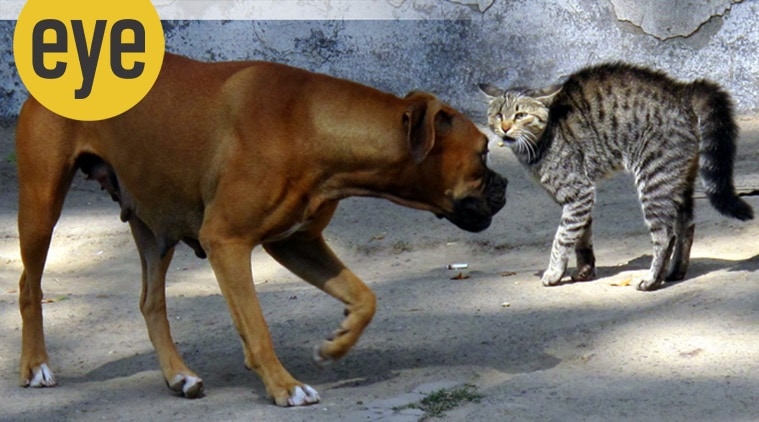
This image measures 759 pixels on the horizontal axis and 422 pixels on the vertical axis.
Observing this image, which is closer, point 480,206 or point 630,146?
point 480,206

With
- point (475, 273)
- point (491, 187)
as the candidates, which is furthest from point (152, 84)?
point (475, 273)

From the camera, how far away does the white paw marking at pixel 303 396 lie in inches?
192

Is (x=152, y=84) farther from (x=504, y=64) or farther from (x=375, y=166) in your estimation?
(x=504, y=64)

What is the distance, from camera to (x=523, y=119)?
22.7 ft

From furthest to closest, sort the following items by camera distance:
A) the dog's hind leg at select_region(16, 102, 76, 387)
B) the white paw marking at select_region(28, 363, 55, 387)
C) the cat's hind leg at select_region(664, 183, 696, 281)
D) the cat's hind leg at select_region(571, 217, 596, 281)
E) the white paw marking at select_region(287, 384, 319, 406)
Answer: the cat's hind leg at select_region(571, 217, 596, 281), the cat's hind leg at select_region(664, 183, 696, 281), the white paw marking at select_region(28, 363, 55, 387), the dog's hind leg at select_region(16, 102, 76, 387), the white paw marking at select_region(287, 384, 319, 406)

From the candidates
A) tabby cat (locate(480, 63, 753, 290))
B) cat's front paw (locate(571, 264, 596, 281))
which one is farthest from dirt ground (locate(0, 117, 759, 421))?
tabby cat (locate(480, 63, 753, 290))

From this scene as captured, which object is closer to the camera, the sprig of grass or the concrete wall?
the sprig of grass

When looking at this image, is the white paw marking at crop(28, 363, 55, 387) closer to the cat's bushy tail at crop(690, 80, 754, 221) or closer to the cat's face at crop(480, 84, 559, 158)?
the cat's face at crop(480, 84, 559, 158)

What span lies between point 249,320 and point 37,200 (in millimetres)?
1209

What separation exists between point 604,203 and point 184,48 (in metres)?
4.10

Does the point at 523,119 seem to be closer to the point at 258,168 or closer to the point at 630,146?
the point at 630,146

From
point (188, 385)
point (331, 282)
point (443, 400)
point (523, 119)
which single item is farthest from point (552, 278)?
point (188, 385)

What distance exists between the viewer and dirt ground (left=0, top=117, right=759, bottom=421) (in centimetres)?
482

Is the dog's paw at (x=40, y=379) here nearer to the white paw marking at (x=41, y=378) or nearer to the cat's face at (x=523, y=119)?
the white paw marking at (x=41, y=378)
